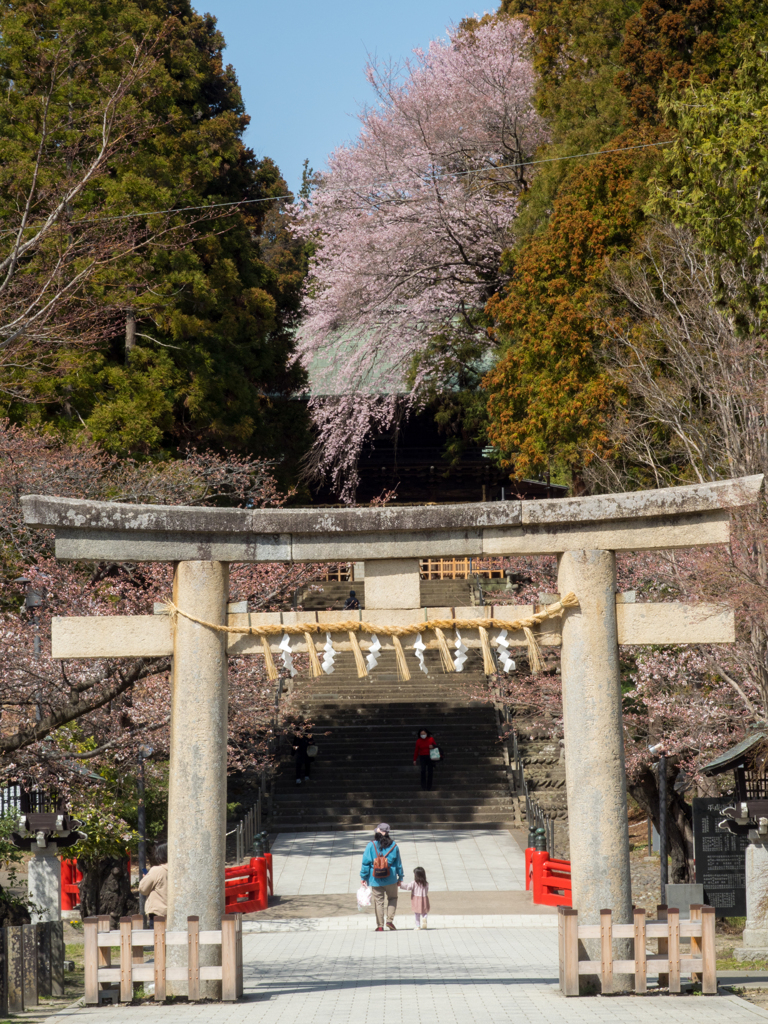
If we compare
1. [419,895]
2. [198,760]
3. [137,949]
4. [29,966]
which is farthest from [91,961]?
[419,895]

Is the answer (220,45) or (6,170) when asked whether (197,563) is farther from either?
(220,45)

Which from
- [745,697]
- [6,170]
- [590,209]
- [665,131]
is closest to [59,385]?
[6,170]

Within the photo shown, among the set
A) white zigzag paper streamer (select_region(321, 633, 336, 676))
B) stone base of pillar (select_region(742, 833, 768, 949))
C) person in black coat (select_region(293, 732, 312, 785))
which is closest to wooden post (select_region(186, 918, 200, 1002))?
white zigzag paper streamer (select_region(321, 633, 336, 676))

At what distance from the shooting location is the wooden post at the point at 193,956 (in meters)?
8.45

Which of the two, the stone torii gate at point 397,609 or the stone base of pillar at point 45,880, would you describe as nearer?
the stone torii gate at point 397,609

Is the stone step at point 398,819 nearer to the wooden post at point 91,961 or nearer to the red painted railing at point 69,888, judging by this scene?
the red painted railing at point 69,888

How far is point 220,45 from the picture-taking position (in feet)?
103

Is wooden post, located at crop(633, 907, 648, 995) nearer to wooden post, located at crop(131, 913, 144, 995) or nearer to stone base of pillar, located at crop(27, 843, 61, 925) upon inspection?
wooden post, located at crop(131, 913, 144, 995)

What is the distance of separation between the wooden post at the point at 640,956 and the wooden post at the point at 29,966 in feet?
17.7

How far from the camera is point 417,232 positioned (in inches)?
A: 1137

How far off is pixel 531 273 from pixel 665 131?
12.3 feet

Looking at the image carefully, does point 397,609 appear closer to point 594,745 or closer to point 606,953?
point 594,745

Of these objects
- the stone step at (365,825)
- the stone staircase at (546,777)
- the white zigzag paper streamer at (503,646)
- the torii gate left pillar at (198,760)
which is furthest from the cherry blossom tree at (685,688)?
the torii gate left pillar at (198,760)

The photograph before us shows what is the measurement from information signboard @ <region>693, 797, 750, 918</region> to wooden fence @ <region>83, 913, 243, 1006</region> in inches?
276
